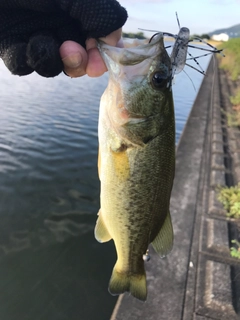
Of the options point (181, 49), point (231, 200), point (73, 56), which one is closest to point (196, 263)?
point (231, 200)

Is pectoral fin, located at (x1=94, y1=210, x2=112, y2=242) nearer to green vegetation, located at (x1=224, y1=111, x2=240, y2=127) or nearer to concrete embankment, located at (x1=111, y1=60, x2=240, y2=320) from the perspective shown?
concrete embankment, located at (x1=111, y1=60, x2=240, y2=320)

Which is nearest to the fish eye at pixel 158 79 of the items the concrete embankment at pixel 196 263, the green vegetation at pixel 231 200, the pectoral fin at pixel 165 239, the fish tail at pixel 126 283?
the concrete embankment at pixel 196 263

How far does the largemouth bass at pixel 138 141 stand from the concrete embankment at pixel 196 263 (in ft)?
1.82

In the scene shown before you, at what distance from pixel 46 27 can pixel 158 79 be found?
762mm

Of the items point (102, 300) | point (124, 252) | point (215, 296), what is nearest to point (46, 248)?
point (102, 300)

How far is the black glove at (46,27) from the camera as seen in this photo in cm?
174

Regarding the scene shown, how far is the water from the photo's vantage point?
488 centimetres

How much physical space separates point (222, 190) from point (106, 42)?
185 inches

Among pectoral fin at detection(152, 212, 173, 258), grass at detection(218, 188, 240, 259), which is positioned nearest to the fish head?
pectoral fin at detection(152, 212, 173, 258)

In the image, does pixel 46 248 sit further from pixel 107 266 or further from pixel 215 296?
pixel 215 296

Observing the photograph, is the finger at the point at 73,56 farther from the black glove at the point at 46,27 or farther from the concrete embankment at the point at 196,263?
the concrete embankment at the point at 196,263

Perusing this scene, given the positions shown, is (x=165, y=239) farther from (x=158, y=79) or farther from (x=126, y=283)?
(x=158, y=79)

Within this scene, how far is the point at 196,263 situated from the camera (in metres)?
4.24

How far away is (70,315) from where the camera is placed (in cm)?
463
